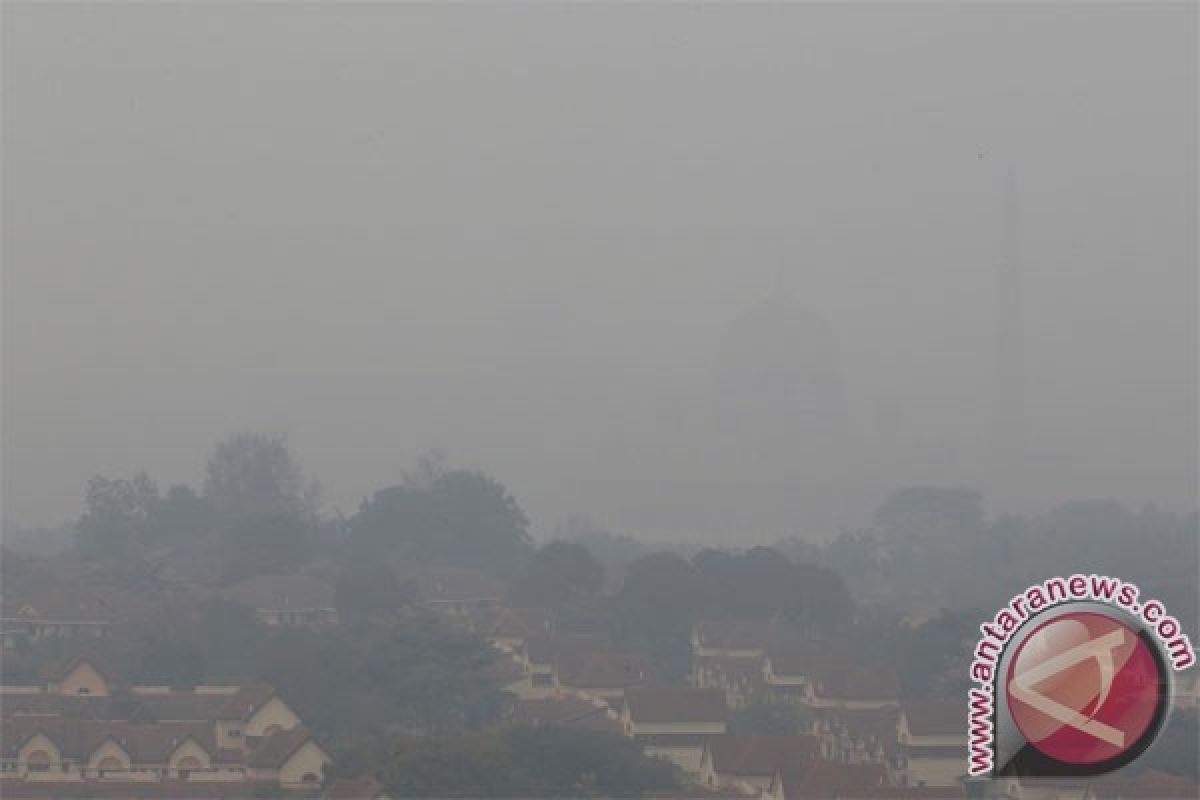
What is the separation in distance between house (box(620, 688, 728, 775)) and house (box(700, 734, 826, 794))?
119 cm

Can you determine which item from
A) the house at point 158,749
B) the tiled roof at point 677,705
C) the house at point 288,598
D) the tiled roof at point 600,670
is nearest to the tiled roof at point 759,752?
the tiled roof at point 677,705

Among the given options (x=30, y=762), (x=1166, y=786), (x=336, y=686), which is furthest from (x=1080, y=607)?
(x=336, y=686)

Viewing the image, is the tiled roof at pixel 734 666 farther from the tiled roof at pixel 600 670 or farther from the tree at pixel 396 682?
the tree at pixel 396 682

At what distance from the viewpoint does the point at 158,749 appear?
77.0 ft

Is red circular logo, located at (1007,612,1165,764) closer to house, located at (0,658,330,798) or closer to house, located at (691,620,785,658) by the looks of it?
house, located at (0,658,330,798)

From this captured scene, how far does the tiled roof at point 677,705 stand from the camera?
2569 centimetres

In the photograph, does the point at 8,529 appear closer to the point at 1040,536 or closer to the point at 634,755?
the point at 1040,536

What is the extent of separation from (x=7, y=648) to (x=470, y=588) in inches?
393

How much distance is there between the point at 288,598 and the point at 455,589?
3.61 meters

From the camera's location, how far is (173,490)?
52.0m

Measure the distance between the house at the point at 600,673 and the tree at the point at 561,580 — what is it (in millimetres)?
6696

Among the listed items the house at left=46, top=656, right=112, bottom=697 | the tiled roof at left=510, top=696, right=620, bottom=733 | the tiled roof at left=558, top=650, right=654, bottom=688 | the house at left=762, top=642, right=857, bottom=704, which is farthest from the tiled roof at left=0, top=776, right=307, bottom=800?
the house at left=762, top=642, right=857, bottom=704

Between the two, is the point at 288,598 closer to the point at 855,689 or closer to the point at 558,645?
the point at 558,645

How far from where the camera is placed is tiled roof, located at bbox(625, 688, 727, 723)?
25688 millimetres
